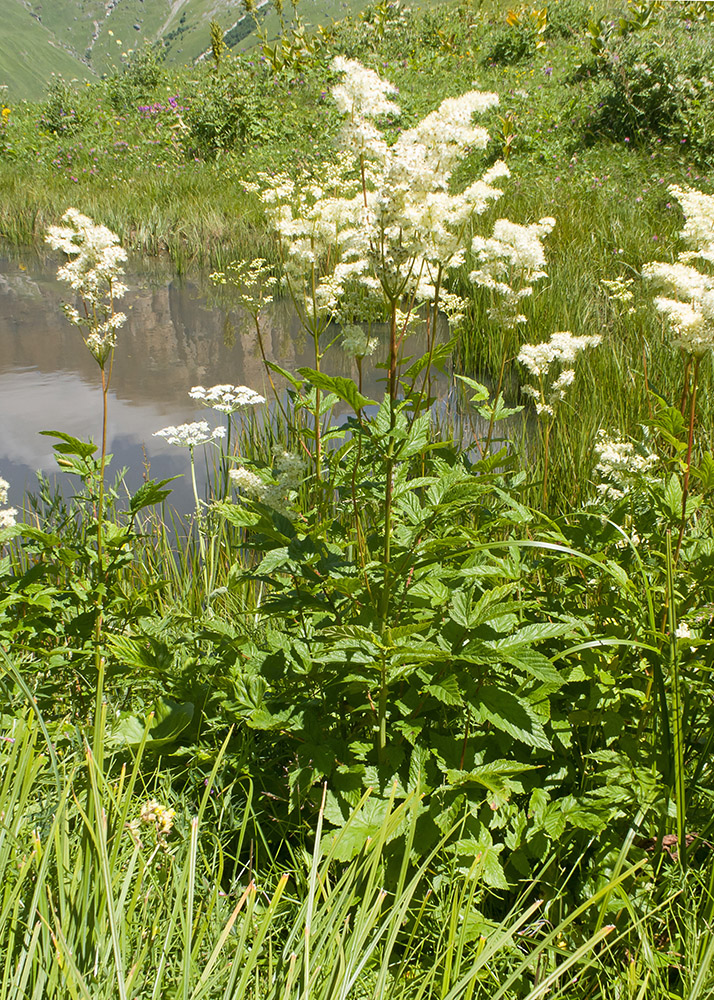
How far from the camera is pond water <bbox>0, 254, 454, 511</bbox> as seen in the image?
169 inches

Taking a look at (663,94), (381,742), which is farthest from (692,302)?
(663,94)

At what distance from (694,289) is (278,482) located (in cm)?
119

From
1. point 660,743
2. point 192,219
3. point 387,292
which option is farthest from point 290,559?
point 192,219

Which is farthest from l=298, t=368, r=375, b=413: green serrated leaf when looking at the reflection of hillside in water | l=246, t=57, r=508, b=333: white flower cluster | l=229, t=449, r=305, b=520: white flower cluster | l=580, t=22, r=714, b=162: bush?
l=580, t=22, r=714, b=162: bush

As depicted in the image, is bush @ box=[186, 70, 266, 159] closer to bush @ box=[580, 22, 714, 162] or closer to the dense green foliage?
bush @ box=[580, 22, 714, 162]

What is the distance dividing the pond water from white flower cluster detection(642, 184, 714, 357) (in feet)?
7.01

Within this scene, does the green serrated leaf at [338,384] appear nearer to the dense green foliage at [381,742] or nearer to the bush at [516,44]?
the dense green foliage at [381,742]

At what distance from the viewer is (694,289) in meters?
1.76

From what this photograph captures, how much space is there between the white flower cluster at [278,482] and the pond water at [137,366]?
72.8 inches

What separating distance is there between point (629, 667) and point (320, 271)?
2919 mm

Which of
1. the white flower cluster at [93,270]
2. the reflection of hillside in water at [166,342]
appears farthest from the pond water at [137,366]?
the white flower cluster at [93,270]

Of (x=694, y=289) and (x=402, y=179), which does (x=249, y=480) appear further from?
(x=694, y=289)

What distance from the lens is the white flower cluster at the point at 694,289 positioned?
67.7 inches

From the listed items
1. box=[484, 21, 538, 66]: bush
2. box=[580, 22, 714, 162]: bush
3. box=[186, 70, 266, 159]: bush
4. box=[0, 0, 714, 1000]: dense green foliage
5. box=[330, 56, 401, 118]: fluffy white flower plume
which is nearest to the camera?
box=[0, 0, 714, 1000]: dense green foliage
